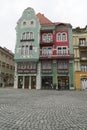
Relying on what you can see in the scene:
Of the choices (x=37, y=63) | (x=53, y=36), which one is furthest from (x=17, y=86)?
(x=53, y=36)

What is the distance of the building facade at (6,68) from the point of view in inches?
1962

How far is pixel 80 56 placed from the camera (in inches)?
1497

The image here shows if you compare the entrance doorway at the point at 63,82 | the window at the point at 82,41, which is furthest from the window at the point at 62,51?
the entrance doorway at the point at 63,82

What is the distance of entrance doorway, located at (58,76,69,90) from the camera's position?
36.9 m

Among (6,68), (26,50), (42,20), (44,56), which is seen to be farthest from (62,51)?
(6,68)

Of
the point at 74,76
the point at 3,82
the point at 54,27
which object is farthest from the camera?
the point at 3,82

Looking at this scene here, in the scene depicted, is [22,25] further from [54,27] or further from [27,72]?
[27,72]

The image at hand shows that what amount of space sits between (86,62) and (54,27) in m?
11.1

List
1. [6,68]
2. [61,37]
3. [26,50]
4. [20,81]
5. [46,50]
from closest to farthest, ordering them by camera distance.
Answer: [20,81], [26,50], [46,50], [61,37], [6,68]

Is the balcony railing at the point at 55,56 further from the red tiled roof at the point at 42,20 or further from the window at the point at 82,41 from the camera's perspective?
the red tiled roof at the point at 42,20

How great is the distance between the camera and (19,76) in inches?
1512

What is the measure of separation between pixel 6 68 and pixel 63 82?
2384 cm

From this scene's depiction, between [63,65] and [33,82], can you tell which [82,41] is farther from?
[33,82]

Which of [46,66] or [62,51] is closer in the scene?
[46,66]
